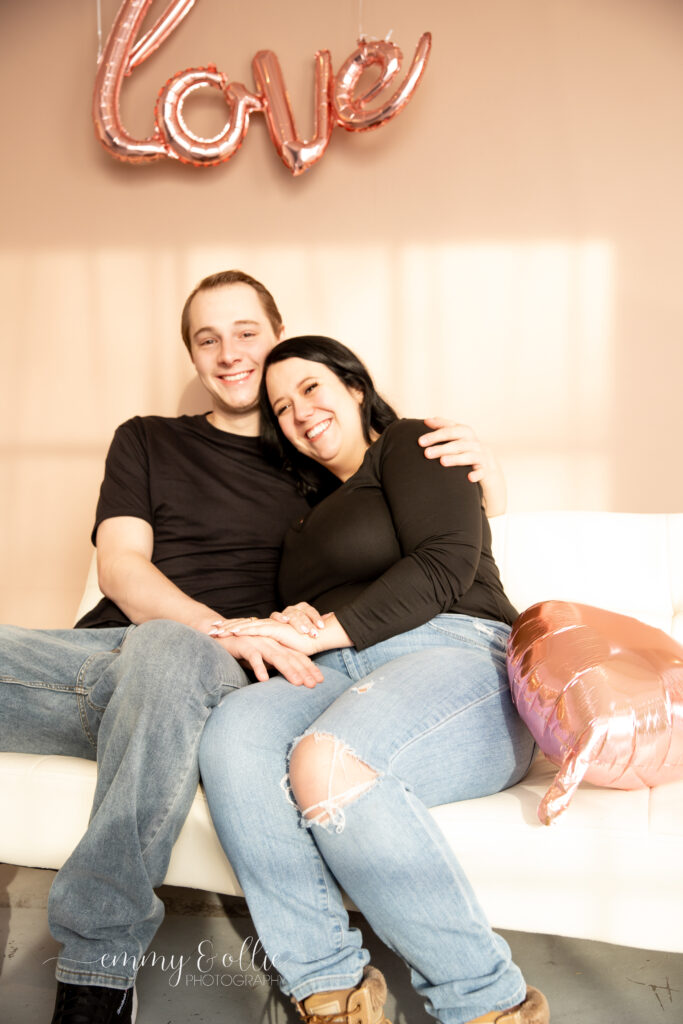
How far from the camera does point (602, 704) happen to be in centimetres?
121

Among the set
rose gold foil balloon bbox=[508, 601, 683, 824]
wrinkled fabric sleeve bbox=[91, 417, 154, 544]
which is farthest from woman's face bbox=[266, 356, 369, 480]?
rose gold foil balloon bbox=[508, 601, 683, 824]

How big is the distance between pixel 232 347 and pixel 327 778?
1.16 meters

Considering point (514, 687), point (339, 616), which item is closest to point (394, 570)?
point (339, 616)

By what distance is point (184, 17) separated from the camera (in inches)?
104

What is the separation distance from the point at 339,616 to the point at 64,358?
1670mm

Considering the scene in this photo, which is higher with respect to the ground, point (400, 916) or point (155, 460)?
point (155, 460)

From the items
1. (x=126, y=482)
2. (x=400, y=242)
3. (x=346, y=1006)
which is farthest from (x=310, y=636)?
(x=400, y=242)

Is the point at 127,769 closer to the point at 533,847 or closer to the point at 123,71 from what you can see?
the point at 533,847

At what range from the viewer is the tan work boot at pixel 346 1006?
121 cm

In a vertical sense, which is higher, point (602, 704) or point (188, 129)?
point (188, 129)

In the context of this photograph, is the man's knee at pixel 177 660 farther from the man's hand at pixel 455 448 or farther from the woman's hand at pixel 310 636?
the man's hand at pixel 455 448

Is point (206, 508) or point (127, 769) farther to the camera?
point (206, 508)

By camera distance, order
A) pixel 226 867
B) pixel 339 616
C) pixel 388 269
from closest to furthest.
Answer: pixel 226 867 < pixel 339 616 < pixel 388 269

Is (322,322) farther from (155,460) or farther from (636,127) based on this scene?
(636,127)
